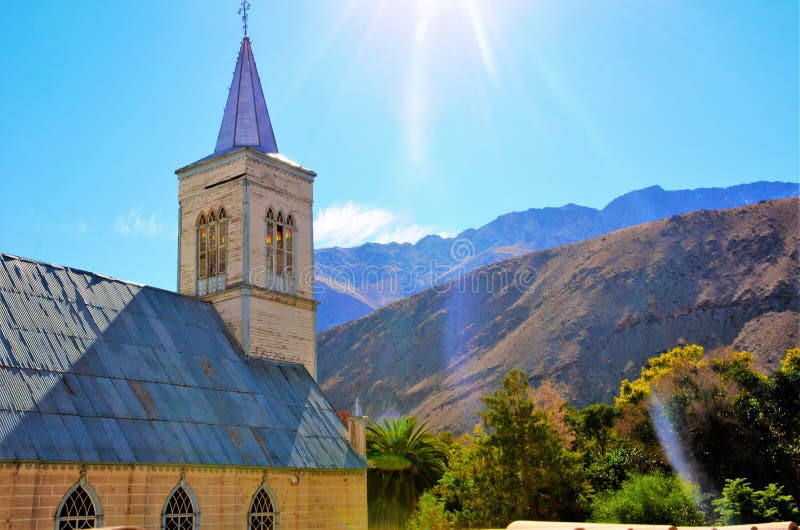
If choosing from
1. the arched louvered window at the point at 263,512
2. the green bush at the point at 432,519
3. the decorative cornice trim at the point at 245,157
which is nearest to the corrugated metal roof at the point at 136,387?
the arched louvered window at the point at 263,512

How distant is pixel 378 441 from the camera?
1761 inches

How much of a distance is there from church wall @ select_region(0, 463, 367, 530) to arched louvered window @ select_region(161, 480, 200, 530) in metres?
0.17

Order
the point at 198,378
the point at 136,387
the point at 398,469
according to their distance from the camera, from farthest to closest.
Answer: the point at 398,469, the point at 198,378, the point at 136,387

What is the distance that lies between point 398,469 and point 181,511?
2094 centimetres

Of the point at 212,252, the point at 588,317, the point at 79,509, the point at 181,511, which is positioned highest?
the point at 588,317

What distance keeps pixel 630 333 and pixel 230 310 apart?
3177 inches

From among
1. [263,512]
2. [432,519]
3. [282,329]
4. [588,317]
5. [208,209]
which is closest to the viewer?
[263,512]

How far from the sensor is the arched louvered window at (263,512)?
26.6 m

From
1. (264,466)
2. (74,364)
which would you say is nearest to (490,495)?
(264,466)

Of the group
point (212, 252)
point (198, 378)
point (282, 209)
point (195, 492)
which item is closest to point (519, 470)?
point (198, 378)

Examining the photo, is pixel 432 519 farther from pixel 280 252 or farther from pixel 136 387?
pixel 136 387

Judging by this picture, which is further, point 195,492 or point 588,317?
point 588,317

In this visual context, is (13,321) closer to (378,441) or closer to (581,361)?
(378,441)

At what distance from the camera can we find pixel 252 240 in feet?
114
